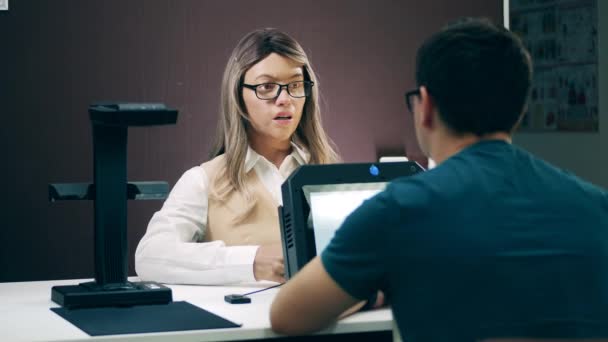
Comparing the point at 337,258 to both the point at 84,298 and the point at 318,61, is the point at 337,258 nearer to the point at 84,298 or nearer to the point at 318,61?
the point at 84,298

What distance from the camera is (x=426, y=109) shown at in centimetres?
158

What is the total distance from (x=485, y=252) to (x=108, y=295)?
1096 mm

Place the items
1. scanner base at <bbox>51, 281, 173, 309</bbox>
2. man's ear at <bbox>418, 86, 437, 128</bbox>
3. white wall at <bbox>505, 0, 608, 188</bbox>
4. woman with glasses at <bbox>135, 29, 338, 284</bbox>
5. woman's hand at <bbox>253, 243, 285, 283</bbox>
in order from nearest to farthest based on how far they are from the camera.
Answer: man's ear at <bbox>418, 86, 437, 128</bbox> < scanner base at <bbox>51, 281, 173, 309</bbox> < woman's hand at <bbox>253, 243, 285, 283</bbox> < woman with glasses at <bbox>135, 29, 338, 284</bbox> < white wall at <bbox>505, 0, 608, 188</bbox>

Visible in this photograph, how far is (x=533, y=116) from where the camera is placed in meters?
6.26

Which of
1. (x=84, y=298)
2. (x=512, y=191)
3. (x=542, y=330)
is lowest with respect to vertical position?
(x=84, y=298)

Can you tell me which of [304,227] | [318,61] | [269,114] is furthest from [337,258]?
[318,61]

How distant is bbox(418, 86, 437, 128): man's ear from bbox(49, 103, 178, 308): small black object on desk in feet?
2.77

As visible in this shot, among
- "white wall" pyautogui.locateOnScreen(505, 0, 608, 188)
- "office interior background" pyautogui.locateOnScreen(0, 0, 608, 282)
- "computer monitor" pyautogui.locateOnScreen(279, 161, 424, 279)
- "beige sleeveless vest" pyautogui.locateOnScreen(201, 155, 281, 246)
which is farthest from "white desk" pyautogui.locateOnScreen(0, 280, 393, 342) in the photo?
"white wall" pyautogui.locateOnScreen(505, 0, 608, 188)

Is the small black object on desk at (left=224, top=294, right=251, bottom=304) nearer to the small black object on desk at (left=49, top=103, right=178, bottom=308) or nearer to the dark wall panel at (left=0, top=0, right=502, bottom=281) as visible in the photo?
the small black object on desk at (left=49, top=103, right=178, bottom=308)

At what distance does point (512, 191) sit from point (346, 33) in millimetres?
2266

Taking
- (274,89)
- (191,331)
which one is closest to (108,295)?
(191,331)

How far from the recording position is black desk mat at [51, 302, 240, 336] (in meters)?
1.92

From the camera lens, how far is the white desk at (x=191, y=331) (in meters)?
1.86

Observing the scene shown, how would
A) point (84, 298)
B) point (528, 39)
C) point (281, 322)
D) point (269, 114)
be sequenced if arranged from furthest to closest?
1. point (528, 39)
2. point (269, 114)
3. point (84, 298)
4. point (281, 322)
